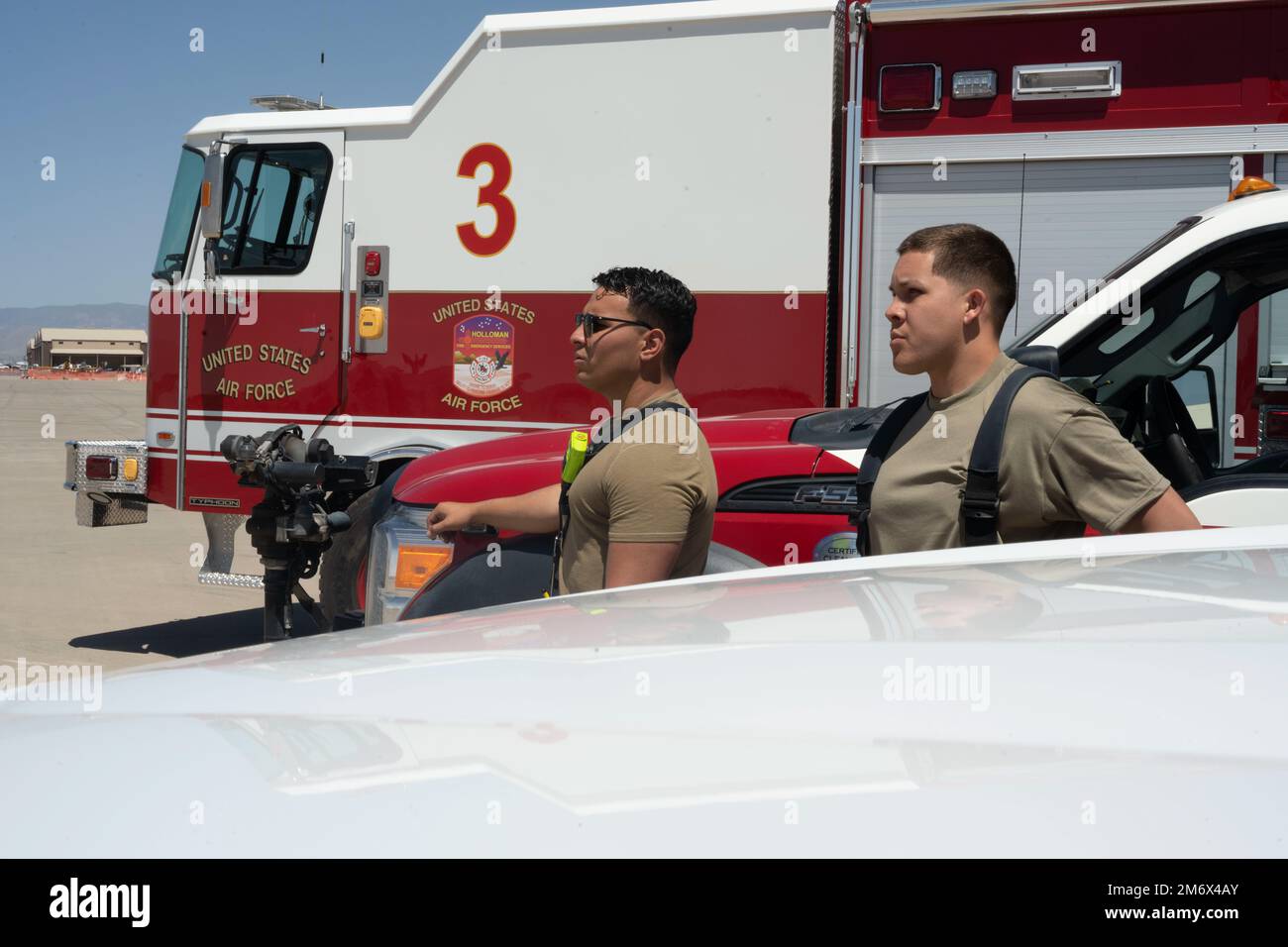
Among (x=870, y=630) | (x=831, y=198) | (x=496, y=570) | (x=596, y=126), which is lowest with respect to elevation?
(x=496, y=570)

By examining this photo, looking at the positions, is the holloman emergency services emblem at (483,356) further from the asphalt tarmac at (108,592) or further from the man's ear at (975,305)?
the man's ear at (975,305)

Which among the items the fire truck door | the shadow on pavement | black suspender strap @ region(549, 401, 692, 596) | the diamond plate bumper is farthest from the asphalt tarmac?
black suspender strap @ region(549, 401, 692, 596)

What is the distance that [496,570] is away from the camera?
3473 mm

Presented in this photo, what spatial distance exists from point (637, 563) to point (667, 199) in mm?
3756

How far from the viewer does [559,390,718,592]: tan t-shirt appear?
282 centimetres

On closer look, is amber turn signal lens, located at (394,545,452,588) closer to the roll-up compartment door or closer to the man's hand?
the man's hand

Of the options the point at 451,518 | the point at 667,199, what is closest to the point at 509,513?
the point at 451,518

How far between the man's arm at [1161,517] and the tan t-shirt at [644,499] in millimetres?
927


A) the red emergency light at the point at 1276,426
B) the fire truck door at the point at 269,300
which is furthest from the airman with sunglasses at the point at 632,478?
the fire truck door at the point at 269,300

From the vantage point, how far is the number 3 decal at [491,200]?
6504mm

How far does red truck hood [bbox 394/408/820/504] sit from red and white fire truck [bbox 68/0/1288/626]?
0.87 meters

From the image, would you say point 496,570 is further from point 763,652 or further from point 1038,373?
point 763,652
